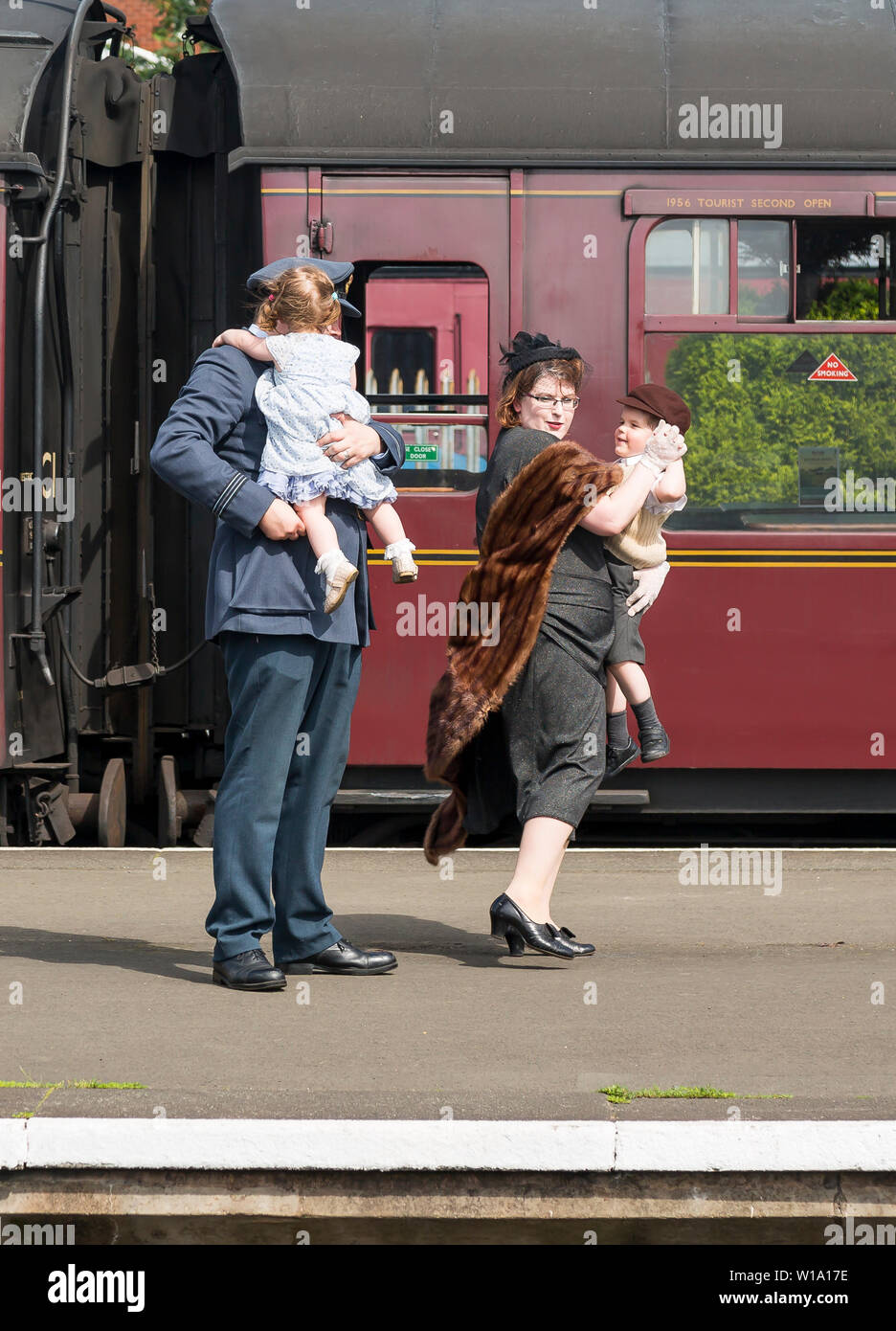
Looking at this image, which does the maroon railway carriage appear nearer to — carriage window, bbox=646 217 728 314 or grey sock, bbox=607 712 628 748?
carriage window, bbox=646 217 728 314

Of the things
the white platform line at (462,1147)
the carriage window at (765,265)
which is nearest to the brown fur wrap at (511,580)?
the white platform line at (462,1147)

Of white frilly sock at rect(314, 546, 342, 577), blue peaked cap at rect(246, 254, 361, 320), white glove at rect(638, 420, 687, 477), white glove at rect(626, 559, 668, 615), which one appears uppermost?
blue peaked cap at rect(246, 254, 361, 320)

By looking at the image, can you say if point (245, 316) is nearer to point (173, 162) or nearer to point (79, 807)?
point (173, 162)

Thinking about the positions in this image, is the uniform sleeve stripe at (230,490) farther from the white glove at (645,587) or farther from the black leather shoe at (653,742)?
the black leather shoe at (653,742)

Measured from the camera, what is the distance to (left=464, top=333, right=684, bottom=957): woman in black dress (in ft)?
17.4

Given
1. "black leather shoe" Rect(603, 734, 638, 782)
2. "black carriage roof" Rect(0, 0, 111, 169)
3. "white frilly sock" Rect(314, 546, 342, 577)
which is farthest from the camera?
"black carriage roof" Rect(0, 0, 111, 169)

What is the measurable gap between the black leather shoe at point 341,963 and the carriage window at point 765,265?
3558mm

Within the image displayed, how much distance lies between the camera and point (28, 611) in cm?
759

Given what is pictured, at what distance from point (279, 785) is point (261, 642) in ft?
1.39

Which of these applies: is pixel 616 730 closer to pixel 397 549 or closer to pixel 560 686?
pixel 560 686

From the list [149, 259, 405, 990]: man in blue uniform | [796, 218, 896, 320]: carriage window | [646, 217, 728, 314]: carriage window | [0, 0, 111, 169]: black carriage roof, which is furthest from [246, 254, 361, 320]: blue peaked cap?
[796, 218, 896, 320]: carriage window

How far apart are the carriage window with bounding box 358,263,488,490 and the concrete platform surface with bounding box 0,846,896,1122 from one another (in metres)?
1.76

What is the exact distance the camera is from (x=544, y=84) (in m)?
7.56

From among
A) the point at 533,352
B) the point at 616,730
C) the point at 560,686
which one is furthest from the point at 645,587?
the point at 533,352
